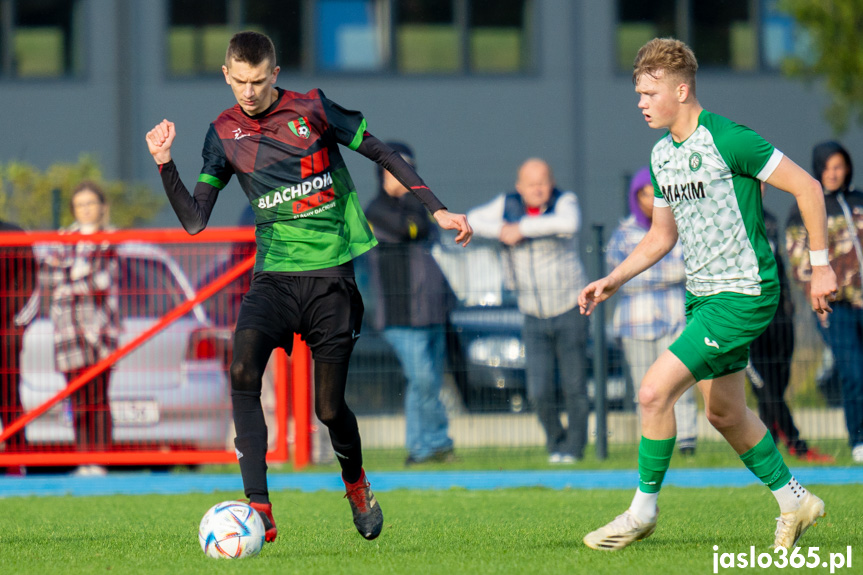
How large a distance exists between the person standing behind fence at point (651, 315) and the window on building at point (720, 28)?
44.1 ft

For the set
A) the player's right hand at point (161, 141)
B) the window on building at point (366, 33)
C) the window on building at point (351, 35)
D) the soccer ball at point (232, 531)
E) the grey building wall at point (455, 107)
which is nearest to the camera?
the soccer ball at point (232, 531)

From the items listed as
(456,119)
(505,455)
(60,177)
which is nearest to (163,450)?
(505,455)

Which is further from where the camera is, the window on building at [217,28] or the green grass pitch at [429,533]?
the window on building at [217,28]

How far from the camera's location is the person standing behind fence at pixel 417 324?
363 inches

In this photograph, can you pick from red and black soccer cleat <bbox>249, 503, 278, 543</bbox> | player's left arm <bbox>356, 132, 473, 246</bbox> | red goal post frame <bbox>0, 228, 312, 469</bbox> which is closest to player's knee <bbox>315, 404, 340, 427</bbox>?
red and black soccer cleat <bbox>249, 503, 278, 543</bbox>

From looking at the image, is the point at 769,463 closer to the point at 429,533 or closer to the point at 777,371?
the point at 429,533

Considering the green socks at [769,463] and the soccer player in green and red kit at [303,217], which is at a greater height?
the soccer player in green and red kit at [303,217]

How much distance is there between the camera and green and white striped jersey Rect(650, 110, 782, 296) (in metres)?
5.02

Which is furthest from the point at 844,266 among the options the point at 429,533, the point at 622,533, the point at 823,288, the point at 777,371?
the point at 622,533

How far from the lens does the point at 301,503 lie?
7.53 meters

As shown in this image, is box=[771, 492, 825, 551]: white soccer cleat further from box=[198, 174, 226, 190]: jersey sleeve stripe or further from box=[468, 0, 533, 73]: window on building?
box=[468, 0, 533, 73]: window on building

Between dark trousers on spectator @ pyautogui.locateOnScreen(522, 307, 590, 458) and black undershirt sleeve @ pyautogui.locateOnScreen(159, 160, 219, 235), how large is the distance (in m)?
4.50

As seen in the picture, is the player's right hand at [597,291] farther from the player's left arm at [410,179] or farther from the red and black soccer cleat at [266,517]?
the red and black soccer cleat at [266,517]

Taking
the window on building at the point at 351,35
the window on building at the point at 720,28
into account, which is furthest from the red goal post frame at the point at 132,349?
the window on building at the point at 720,28
